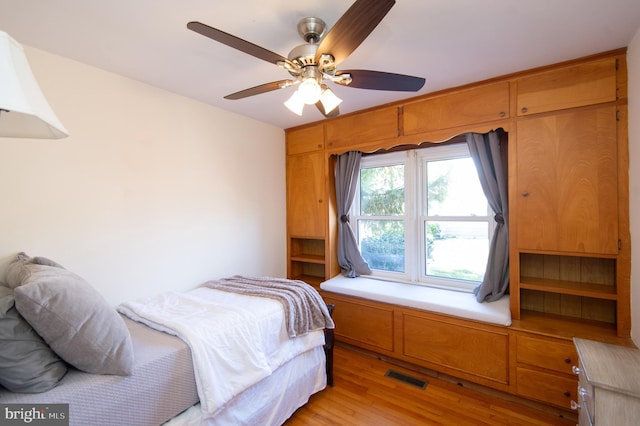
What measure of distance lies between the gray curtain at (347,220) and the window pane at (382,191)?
18 centimetres

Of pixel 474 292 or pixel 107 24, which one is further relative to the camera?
pixel 474 292

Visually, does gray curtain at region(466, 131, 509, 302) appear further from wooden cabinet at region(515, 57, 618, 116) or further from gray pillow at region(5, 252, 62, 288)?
gray pillow at region(5, 252, 62, 288)

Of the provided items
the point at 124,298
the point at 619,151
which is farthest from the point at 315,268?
the point at 619,151

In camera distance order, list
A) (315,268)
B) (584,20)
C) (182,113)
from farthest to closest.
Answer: (315,268) < (182,113) < (584,20)

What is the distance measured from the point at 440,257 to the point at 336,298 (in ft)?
3.71

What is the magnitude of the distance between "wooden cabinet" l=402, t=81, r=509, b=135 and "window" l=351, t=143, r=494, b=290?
0.35 m

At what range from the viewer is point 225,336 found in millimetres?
1632

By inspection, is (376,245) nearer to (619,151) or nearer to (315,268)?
(315,268)

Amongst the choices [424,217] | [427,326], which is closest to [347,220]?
[424,217]

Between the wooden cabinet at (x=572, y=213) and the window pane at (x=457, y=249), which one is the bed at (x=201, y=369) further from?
the wooden cabinet at (x=572, y=213)

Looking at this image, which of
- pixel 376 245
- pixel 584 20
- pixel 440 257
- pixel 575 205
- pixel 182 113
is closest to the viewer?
Result: pixel 584 20

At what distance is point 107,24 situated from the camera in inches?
61.2

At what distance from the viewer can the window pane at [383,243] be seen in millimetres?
3090

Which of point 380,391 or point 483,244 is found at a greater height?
point 483,244
